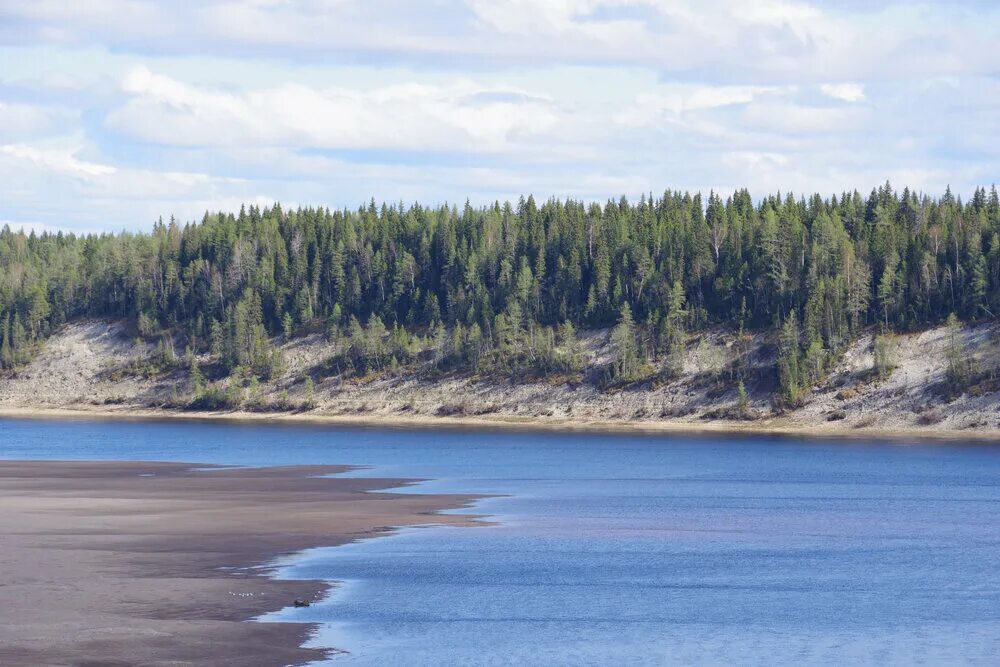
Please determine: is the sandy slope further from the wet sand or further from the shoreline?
the wet sand

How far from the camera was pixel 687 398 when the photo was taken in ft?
545

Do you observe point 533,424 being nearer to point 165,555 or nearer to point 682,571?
point 682,571

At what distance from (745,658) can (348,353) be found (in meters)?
156

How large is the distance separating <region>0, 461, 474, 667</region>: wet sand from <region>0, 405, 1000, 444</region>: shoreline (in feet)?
226

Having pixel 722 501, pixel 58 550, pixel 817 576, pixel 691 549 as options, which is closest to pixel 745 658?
pixel 817 576

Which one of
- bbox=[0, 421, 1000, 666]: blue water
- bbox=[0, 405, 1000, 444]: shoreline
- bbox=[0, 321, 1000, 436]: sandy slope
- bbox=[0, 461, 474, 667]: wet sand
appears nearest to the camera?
bbox=[0, 461, 474, 667]: wet sand

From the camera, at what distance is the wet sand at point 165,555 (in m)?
39.3

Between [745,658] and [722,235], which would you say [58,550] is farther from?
[722,235]

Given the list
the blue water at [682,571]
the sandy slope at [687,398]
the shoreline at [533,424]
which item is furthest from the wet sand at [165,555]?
the sandy slope at [687,398]

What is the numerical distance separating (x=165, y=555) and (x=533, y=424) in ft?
380

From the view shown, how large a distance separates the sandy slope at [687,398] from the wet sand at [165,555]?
75334 millimetres

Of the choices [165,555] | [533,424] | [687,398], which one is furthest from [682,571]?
[533,424]

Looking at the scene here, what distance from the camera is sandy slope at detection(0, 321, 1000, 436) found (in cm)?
15075

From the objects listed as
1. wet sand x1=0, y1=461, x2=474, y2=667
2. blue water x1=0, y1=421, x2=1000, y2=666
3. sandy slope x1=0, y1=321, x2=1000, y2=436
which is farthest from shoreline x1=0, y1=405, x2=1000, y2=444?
wet sand x1=0, y1=461, x2=474, y2=667
